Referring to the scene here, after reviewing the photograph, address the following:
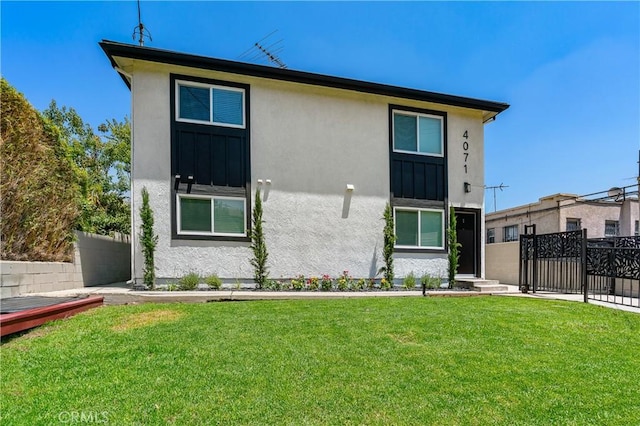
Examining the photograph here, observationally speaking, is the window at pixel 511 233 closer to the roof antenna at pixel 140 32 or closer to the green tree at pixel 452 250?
the green tree at pixel 452 250

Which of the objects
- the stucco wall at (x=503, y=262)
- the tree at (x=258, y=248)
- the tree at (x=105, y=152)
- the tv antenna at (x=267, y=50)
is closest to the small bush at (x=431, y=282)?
the stucco wall at (x=503, y=262)

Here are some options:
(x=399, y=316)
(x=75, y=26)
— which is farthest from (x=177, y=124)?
(x=399, y=316)

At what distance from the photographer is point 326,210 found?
32.6 ft

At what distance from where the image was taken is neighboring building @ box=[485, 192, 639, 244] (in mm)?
16281

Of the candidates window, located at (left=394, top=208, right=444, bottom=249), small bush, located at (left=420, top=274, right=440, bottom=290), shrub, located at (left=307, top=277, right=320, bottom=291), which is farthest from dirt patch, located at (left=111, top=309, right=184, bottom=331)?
small bush, located at (left=420, top=274, right=440, bottom=290)

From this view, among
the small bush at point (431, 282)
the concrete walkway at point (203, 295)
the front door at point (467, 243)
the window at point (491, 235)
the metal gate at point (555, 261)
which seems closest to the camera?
the concrete walkway at point (203, 295)

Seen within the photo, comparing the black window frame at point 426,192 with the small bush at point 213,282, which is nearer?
the small bush at point 213,282

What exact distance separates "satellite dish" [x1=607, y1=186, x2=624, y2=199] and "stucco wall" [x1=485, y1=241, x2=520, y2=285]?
8395 mm

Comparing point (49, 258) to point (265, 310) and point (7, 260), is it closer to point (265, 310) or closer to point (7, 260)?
point (7, 260)

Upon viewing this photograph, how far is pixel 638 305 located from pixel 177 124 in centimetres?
1207

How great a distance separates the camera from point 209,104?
9070 mm

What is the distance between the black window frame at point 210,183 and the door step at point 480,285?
6.96m

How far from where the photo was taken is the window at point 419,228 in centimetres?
1062

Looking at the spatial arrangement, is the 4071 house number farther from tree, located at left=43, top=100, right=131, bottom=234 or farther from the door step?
tree, located at left=43, top=100, right=131, bottom=234
